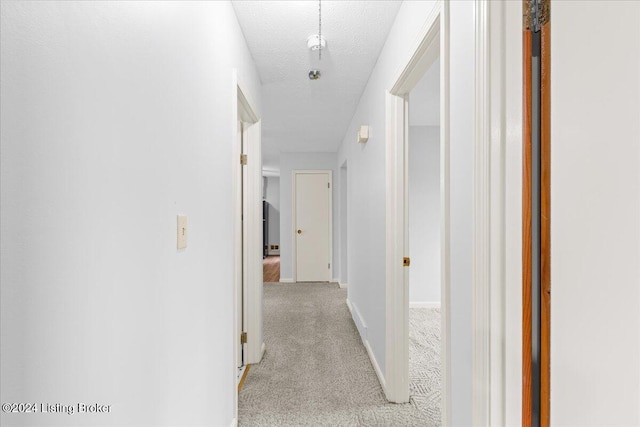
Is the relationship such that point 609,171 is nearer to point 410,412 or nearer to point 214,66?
point 214,66

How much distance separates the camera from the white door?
6184 millimetres

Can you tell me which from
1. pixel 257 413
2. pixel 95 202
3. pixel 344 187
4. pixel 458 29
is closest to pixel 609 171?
pixel 458 29

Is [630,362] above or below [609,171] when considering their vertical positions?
below

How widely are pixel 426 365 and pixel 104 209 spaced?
2.69m

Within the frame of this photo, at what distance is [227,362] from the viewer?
67.2 inches

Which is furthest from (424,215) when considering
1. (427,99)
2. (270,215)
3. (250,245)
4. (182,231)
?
(270,215)

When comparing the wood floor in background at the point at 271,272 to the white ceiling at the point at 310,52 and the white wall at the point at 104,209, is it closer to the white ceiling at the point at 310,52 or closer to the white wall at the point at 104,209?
the white ceiling at the point at 310,52

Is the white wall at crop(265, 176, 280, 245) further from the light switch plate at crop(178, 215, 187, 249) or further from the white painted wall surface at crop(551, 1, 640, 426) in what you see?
the white painted wall surface at crop(551, 1, 640, 426)

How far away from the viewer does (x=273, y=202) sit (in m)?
10.8

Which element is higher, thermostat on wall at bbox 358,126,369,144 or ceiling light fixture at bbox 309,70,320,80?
ceiling light fixture at bbox 309,70,320,80

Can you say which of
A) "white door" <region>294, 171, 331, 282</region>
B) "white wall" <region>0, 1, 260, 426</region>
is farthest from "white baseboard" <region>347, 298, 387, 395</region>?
"white door" <region>294, 171, 331, 282</region>

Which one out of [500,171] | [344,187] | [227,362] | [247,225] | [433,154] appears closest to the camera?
[500,171]

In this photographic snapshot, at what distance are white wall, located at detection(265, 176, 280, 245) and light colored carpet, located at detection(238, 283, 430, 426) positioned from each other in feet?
22.7

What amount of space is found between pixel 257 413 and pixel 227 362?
1.89 feet
